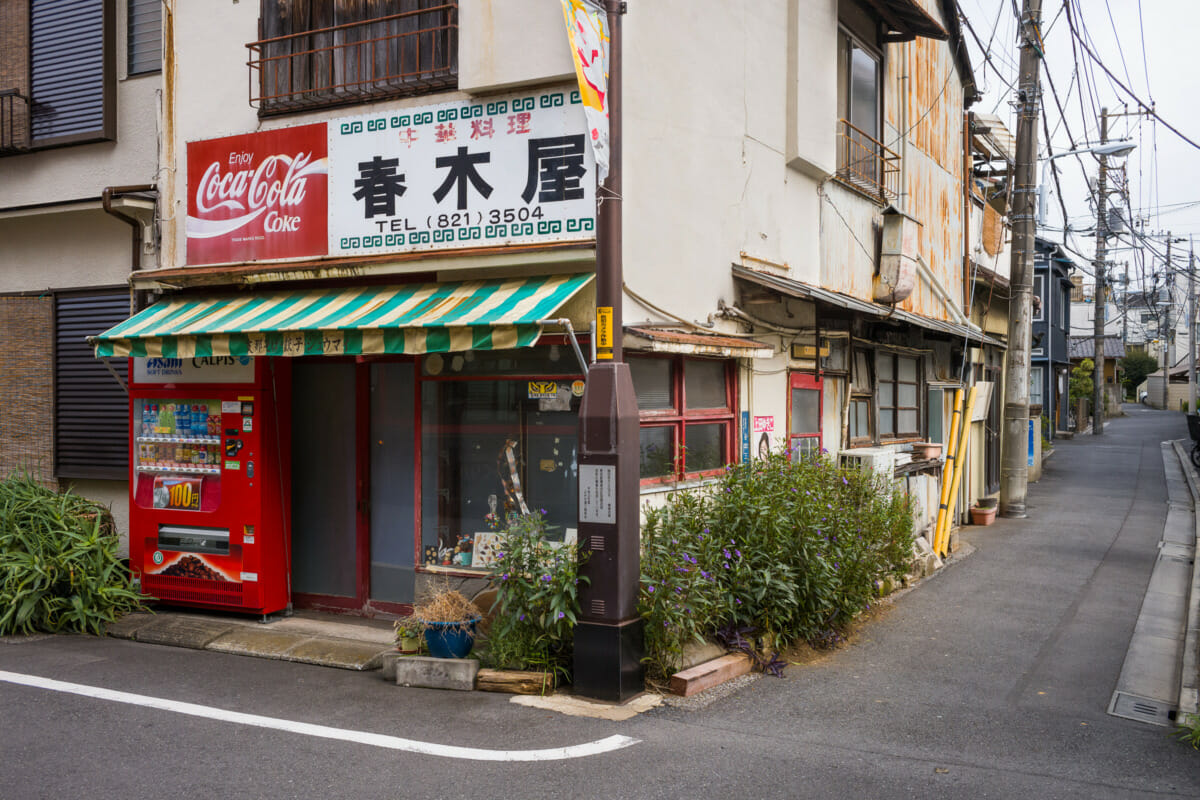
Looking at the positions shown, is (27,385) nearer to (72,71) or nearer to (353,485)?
(72,71)

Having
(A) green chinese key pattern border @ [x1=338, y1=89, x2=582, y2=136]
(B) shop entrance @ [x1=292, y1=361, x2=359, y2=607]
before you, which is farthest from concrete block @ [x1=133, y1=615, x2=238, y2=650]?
(A) green chinese key pattern border @ [x1=338, y1=89, x2=582, y2=136]

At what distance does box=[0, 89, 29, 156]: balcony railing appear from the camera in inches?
436

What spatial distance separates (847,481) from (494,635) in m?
4.41

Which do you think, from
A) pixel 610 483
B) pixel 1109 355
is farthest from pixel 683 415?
pixel 1109 355

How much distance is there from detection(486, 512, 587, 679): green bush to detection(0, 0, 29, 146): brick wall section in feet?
27.5

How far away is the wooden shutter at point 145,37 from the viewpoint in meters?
10.6

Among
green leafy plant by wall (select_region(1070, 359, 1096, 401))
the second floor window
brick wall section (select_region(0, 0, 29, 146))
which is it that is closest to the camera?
brick wall section (select_region(0, 0, 29, 146))

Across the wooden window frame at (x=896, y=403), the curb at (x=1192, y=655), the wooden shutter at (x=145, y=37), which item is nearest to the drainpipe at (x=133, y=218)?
the wooden shutter at (x=145, y=37)

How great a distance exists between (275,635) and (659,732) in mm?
4265

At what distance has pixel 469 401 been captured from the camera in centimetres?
877

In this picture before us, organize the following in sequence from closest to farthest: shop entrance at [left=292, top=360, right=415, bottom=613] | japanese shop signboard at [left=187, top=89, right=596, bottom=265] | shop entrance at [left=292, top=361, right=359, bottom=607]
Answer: japanese shop signboard at [left=187, top=89, right=596, bottom=265], shop entrance at [left=292, top=360, right=415, bottom=613], shop entrance at [left=292, top=361, right=359, bottom=607]

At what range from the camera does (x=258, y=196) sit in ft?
31.1

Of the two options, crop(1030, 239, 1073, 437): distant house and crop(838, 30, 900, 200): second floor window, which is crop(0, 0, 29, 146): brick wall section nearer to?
crop(838, 30, 900, 200): second floor window

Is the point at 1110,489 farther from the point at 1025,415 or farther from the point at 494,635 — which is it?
the point at 494,635
